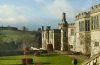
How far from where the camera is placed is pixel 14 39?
125750 mm

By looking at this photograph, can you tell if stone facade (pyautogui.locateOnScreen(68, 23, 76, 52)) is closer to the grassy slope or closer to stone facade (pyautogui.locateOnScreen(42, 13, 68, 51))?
stone facade (pyautogui.locateOnScreen(42, 13, 68, 51))

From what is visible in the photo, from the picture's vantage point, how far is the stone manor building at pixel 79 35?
50.0 m

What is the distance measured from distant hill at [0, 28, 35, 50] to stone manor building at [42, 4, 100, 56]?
16297mm

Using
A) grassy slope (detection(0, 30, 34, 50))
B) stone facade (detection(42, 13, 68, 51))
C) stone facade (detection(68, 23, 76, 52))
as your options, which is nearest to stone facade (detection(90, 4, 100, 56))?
stone facade (detection(68, 23, 76, 52))

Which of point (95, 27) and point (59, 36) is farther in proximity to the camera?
point (59, 36)

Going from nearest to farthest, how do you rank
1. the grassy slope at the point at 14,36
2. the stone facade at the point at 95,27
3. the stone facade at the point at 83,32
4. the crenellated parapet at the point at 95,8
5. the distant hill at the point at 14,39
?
the crenellated parapet at the point at 95,8 < the stone facade at the point at 95,27 < the stone facade at the point at 83,32 < the distant hill at the point at 14,39 < the grassy slope at the point at 14,36

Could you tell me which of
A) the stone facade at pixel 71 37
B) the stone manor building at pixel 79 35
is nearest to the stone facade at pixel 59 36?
the stone manor building at pixel 79 35

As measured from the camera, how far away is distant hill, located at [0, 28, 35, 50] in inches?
4252

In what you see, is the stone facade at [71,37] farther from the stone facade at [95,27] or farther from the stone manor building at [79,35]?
the stone facade at [95,27]

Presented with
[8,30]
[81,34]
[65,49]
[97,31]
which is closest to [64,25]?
[65,49]

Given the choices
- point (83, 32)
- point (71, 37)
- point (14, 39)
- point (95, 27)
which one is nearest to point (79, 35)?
point (83, 32)

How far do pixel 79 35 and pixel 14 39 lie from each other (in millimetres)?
64858

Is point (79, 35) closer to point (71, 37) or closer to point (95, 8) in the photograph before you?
point (71, 37)

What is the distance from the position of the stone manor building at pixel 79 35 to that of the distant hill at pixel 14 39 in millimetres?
16297
